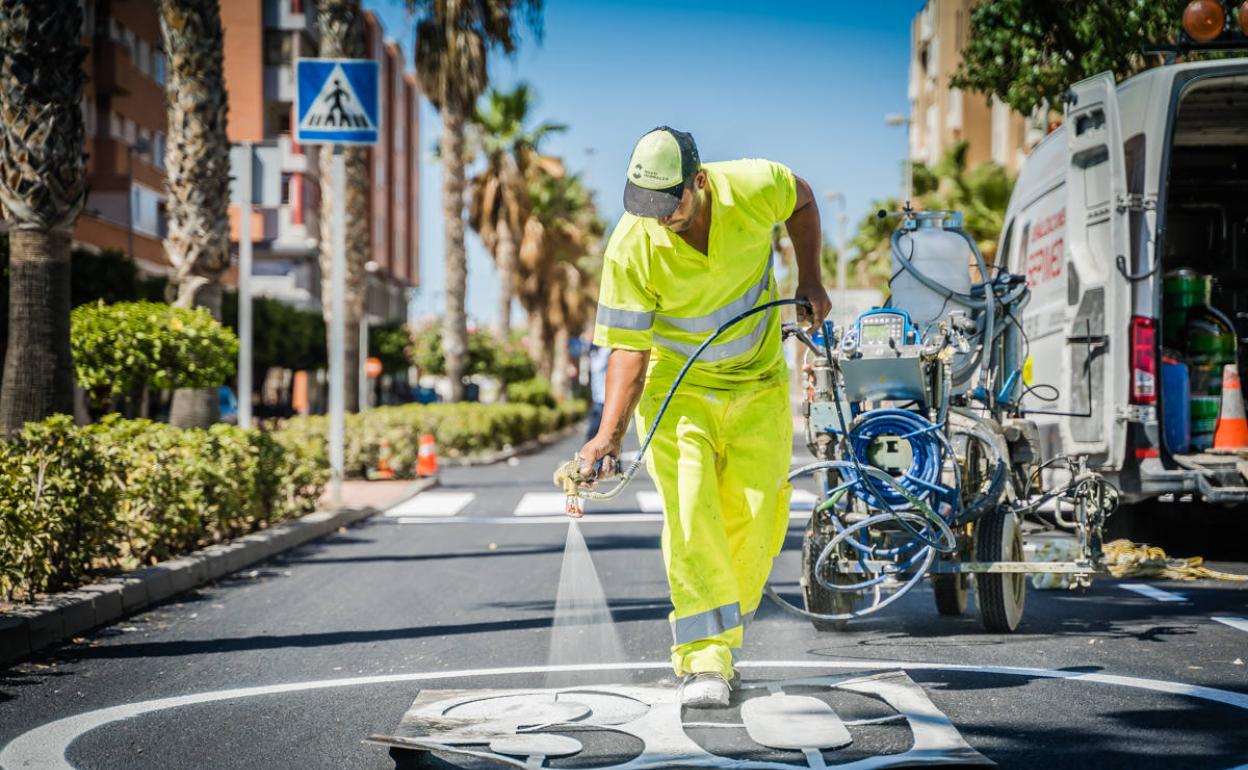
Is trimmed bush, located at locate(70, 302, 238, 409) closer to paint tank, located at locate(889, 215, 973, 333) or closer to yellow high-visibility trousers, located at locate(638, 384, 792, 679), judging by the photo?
paint tank, located at locate(889, 215, 973, 333)

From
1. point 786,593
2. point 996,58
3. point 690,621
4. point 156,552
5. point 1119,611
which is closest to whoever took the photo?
point 690,621

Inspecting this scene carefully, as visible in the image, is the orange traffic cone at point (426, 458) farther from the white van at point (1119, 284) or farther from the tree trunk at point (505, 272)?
the tree trunk at point (505, 272)

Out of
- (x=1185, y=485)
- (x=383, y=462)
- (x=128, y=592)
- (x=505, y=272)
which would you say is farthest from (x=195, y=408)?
(x=505, y=272)

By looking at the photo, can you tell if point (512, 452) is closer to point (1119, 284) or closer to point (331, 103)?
point (331, 103)

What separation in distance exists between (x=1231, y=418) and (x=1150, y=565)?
1.73 metres

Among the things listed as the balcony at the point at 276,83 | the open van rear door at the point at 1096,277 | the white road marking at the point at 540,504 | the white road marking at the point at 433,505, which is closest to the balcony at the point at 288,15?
the balcony at the point at 276,83

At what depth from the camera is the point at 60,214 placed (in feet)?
33.6

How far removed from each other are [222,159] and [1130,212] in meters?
9.19

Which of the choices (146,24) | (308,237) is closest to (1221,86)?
(146,24)

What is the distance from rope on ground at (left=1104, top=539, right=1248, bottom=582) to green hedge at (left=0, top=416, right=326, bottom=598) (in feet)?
18.6

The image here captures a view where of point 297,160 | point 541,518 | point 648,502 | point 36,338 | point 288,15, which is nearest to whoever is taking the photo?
point 36,338

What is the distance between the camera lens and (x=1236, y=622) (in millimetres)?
7234

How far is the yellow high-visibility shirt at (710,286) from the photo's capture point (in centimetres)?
513

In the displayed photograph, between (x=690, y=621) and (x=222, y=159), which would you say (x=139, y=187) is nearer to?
(x=222, y=159)
